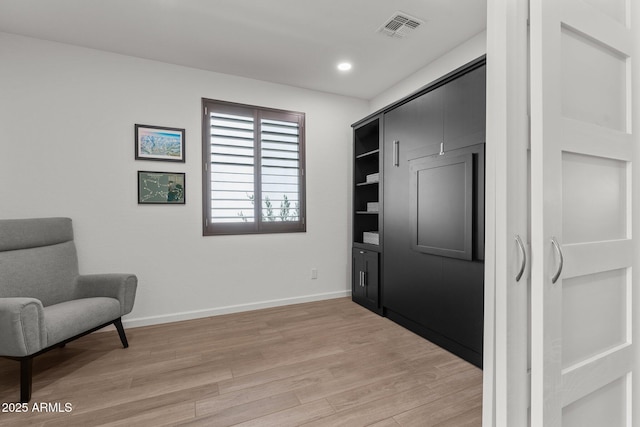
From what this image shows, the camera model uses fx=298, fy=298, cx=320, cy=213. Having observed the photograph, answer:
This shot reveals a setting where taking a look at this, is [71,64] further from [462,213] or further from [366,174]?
[462,213]

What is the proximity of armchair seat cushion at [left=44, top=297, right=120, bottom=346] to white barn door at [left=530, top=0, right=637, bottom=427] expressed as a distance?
260cm

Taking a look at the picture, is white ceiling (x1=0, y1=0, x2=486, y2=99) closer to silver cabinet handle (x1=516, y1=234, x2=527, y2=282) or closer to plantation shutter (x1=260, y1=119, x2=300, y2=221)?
plantation shutter (x1=260, y1=119, x2=300, y2=221)

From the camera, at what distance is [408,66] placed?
323cm

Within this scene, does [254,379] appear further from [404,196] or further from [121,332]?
[404,196]

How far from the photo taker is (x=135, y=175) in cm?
300

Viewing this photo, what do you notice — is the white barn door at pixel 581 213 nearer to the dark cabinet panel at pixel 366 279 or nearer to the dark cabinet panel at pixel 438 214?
the dark cabinet panel at pixel 438 214

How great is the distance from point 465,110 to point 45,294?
142 inches

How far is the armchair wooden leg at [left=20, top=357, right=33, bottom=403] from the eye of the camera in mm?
1778

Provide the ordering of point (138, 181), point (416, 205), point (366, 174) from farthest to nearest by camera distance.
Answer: point (366, 174)
point (138, 181)
point (416, 205)

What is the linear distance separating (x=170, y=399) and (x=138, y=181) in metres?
2.10

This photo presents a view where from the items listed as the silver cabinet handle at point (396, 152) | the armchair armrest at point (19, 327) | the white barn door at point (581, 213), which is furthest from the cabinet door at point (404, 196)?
the armchair armrest at point (19, 327)

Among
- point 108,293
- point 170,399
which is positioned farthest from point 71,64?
point 170,399

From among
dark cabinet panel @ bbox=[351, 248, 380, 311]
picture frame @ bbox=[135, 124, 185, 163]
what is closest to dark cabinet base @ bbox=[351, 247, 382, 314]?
dark cabinet panel @ bbox=[351, 248, 380, 311]

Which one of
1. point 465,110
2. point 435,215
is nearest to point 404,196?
point 435,215
